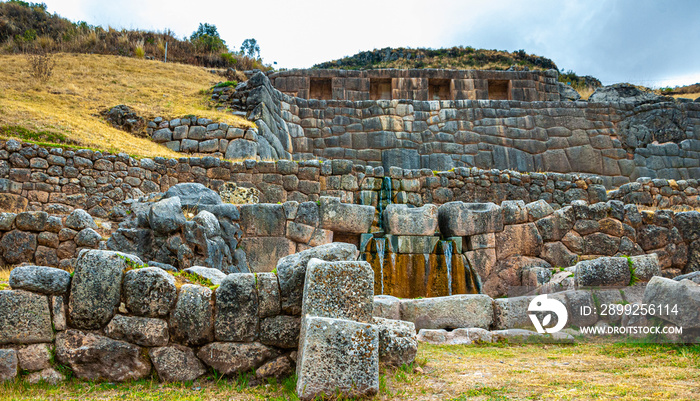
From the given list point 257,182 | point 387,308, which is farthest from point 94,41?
point 387,308

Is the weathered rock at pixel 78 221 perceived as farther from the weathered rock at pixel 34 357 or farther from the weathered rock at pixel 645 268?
the weathered rock at pixel 645 268

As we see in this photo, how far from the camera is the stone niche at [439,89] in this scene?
906 inches

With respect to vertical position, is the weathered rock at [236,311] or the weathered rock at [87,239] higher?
the weathered rock at [87,239]

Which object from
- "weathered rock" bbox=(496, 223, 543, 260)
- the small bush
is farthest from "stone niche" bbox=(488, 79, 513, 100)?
the small bush

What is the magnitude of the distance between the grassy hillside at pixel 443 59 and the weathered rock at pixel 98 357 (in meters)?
39.0

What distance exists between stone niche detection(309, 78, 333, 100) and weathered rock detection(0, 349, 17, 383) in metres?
19.1

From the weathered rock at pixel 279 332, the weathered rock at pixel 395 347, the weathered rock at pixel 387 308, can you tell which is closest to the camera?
the weathered rock at pixel 279 332

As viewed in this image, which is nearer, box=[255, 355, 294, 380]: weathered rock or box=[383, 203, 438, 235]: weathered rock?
box=[255, 355, 294, 380]: weathered rock

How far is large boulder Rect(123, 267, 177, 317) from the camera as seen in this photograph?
177 inches

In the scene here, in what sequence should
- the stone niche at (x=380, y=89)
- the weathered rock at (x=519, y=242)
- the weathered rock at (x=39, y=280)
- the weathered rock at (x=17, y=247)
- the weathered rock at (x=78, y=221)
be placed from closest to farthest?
the weathered rock at (x=39, y=280) < the weathered rock at (x=17, y=247) < the weathered rock at (x=78, y=221) < the weathered rock at (x=519, y=242) < the stone niche at (x=380, y=89)

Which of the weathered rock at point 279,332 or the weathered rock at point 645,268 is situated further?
the weathered rock at point 645,268

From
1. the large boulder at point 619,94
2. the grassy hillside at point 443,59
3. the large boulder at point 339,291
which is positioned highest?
the grassy hillside at point 443,59

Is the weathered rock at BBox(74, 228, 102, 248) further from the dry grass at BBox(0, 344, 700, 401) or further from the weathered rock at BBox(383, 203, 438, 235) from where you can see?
the weathered rock at BBox(383, 203, 438, 235)

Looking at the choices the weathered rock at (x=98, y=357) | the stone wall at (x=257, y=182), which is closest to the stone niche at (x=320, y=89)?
the stone wall at (x=257, y=182)
